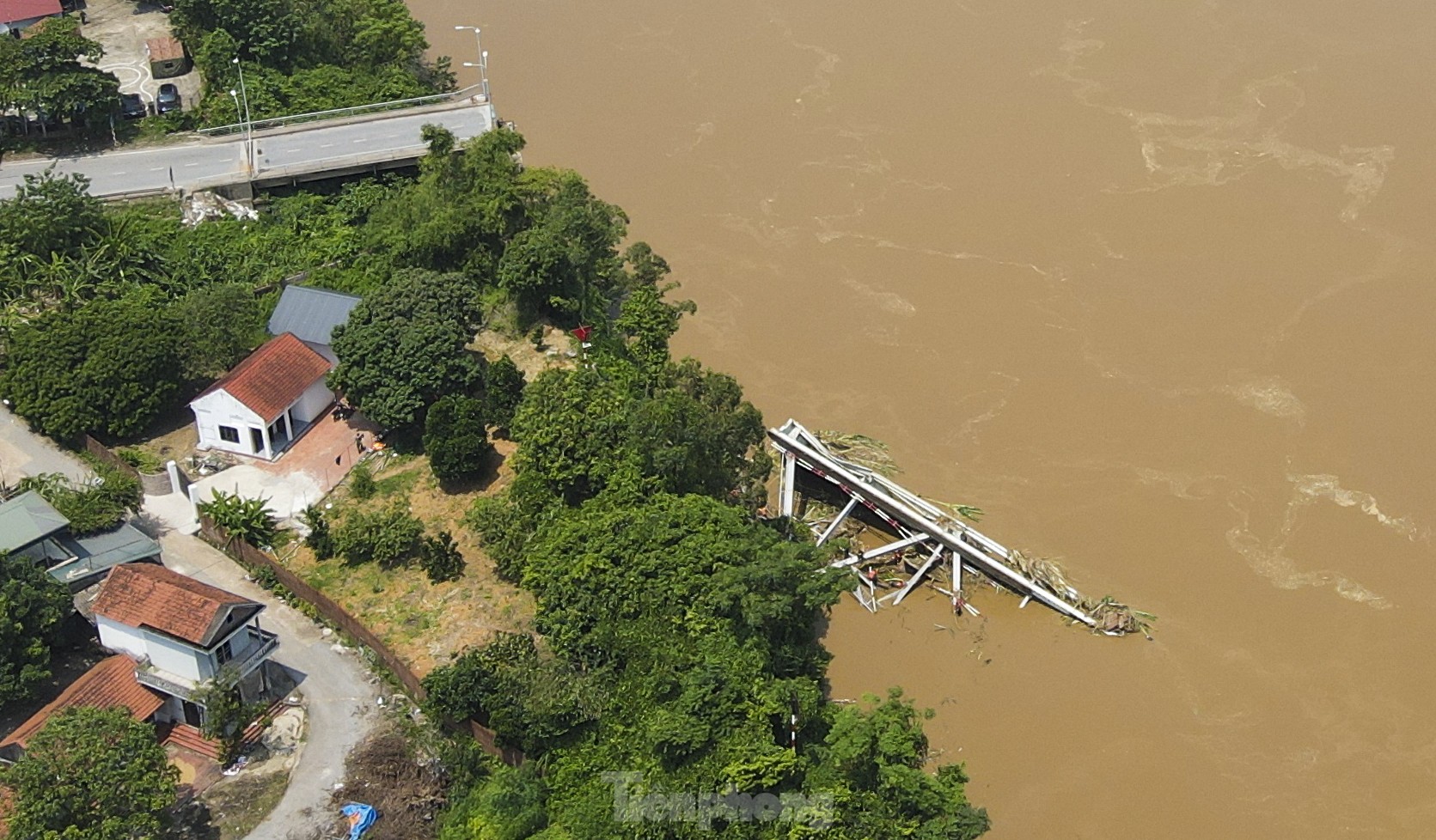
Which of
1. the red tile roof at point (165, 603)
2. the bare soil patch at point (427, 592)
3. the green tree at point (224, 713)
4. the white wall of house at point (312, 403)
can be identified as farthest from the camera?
the white wall of house at point (312, 403)

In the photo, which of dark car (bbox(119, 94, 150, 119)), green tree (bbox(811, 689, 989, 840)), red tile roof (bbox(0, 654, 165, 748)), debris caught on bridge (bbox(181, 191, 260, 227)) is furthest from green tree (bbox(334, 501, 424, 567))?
dark car (bbox(119, 94, 150, 119))

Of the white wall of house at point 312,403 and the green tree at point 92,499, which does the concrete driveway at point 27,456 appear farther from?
the white wall of house at point 312,403

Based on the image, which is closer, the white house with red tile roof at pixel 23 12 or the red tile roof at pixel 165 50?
the red tile roof at pixel 165 50

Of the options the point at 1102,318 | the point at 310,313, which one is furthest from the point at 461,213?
the point at 1102,318

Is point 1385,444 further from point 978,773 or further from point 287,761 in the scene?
point 287,761

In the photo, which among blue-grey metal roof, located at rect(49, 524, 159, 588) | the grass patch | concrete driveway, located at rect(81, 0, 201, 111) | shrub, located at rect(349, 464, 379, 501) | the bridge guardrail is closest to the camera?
the grass patch

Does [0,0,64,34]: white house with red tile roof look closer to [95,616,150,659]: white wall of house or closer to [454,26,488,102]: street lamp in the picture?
[454,26,488,102]: street lamp

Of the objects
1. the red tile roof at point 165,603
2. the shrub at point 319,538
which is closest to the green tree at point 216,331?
the shrub at point 319,538
